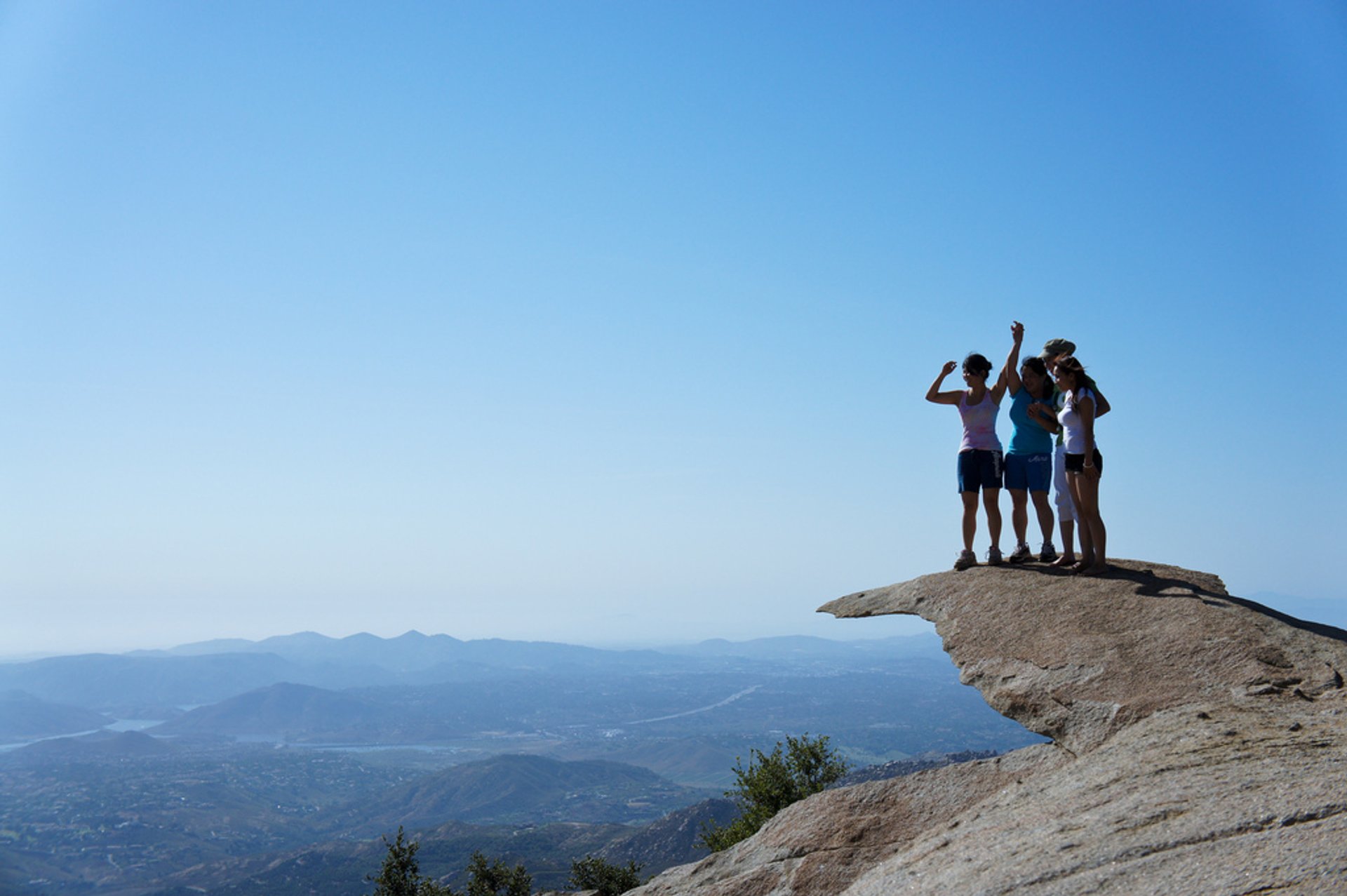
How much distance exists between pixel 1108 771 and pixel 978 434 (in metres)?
6.26

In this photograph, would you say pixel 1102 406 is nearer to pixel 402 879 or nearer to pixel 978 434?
pixel 978 434

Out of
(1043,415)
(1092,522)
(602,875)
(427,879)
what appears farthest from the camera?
(427,879)

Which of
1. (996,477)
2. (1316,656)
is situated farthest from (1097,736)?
(996,477)

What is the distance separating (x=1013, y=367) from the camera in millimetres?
13883

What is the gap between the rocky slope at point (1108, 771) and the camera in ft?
23.2

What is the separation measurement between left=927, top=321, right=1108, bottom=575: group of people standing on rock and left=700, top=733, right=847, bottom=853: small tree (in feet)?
74.5

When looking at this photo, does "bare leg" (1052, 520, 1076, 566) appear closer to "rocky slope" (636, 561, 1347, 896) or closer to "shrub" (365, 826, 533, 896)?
"rocky slope" (636, 561, 1347, 896)

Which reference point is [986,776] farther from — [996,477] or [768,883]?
[996,477]

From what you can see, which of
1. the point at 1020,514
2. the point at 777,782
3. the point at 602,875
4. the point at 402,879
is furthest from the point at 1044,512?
the point at 402,879

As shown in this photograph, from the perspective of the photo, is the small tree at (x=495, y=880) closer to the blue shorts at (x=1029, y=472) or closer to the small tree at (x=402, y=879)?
the small tree at (x=402, y=879)

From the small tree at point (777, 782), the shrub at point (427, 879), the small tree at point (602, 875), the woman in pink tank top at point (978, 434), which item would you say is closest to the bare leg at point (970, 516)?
the woman in pink tank top at point (978, 434)

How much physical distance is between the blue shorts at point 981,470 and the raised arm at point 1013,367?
1.00m

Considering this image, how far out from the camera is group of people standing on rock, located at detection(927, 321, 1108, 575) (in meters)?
13.2

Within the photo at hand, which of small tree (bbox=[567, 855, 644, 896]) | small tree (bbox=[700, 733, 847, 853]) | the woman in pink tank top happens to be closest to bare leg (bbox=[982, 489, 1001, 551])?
the woman in pink tank top
